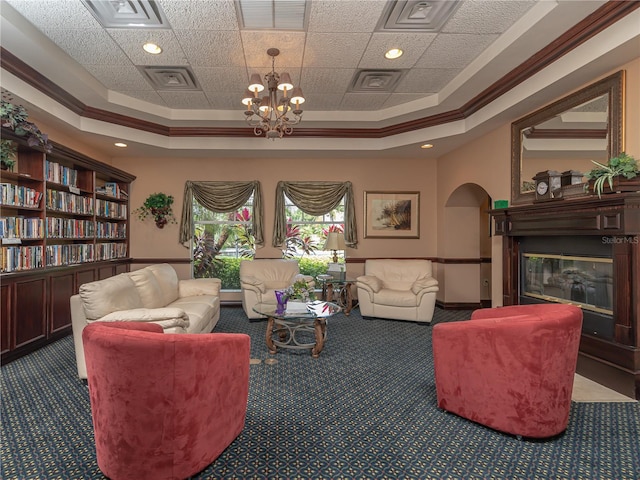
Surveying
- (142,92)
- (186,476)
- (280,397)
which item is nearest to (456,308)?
(280,397)

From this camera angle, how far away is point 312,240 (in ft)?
21.7

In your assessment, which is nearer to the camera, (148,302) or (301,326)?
(148,302)

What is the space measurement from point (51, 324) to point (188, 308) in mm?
1778

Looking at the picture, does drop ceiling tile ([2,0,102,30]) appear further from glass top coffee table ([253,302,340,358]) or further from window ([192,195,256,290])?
window ([192,195,256,290])

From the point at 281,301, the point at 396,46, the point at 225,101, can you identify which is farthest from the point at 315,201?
the point at 396,46

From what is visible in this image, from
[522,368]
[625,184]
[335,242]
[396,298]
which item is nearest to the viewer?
[522,368]

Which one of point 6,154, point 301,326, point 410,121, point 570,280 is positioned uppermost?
point 410,121

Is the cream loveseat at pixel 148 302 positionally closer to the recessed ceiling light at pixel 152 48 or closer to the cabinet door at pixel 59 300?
the cabinet door at pixel 59 300

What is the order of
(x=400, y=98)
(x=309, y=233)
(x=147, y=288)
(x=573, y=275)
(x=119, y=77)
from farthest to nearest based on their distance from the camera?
(x=309, y=233)
(x=400, y=98)
(x=119, y=77)
(x=147, y=288)
(x=573, y=275)

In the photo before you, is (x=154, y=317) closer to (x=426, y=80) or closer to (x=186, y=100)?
(x=186, y=100)

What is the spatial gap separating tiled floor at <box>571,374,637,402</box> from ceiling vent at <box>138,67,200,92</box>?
499 cm

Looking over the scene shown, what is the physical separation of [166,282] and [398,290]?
3.45 m

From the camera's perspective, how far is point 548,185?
142 inches

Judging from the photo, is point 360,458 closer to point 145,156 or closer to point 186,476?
point 186,476
